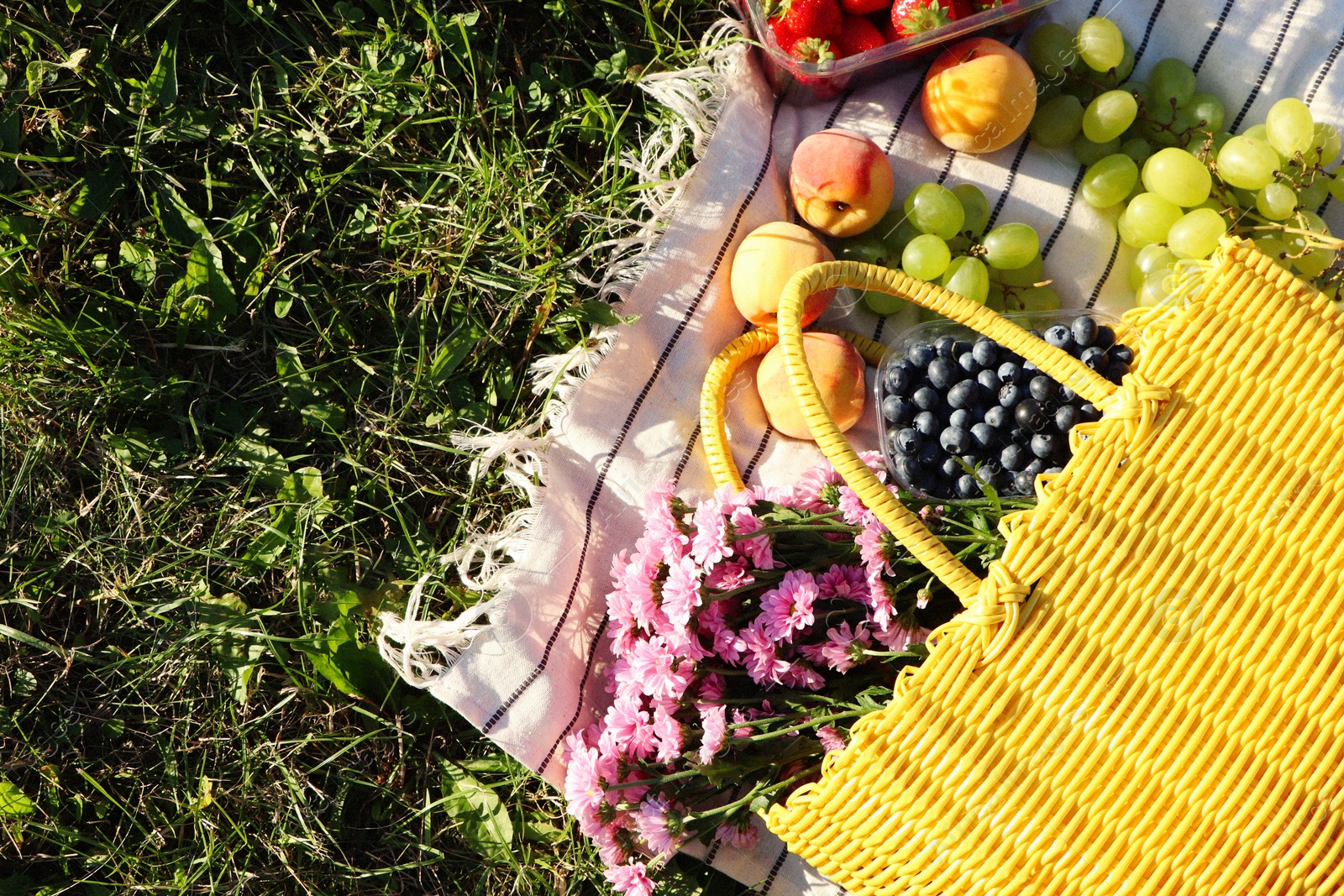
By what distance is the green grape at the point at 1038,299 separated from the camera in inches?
54.6

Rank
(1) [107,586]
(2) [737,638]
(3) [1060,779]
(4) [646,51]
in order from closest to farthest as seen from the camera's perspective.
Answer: (3) [1060,779], (2) [737,638], (1) [107,586], (4) [646,51]

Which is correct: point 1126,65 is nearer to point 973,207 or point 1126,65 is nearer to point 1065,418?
point 973,207

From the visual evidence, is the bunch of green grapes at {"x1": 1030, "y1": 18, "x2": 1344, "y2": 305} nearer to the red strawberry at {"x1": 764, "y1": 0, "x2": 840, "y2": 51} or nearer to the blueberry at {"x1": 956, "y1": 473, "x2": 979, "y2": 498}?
the red strawberry at {"x1": 764, "y1": 0, "x2": 840, "y2": 51}

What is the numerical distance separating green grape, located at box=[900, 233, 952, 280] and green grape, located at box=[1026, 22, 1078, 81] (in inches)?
13.0

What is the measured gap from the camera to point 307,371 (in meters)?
1.42

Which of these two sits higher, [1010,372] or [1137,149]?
[1137,149]

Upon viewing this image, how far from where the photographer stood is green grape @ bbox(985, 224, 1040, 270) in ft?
4.38

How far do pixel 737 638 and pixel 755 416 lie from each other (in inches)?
15.8

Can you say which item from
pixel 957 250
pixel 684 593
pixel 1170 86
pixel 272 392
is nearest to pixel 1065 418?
pixel 957 250

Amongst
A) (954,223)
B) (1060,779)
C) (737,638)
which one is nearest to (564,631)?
(737,638)

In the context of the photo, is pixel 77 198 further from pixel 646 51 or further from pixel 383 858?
pixel 383 858

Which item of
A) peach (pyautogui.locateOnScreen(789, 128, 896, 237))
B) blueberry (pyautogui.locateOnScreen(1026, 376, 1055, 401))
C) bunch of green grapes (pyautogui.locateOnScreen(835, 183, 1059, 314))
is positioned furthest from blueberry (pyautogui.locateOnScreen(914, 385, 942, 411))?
peach (pyautogui.locateOnScreen(789, 128, 896, 237))

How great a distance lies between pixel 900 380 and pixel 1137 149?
1.84 ft

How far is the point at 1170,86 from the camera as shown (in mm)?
1371
